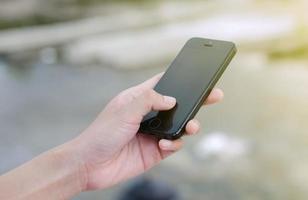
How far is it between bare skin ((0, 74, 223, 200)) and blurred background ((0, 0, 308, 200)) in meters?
0.74

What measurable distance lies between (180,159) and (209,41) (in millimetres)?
866

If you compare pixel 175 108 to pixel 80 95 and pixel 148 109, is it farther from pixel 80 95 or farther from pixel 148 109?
pixel 80 95

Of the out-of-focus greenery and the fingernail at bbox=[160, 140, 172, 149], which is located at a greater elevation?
the fingernail at bbox=[160, 140, 172, 149]

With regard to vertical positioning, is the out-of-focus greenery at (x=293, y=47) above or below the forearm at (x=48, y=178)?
below

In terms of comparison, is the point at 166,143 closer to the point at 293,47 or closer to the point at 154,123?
the point at 154,123

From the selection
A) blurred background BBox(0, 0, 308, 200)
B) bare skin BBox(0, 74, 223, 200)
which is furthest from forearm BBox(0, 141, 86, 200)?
blurred background BBox(0, 0, 308, 200)

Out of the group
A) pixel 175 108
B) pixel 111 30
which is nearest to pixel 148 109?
pixel 175 108

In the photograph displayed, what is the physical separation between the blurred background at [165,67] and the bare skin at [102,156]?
735mm

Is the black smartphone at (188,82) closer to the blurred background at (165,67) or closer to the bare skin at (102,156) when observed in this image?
the bare skin at (102,156)

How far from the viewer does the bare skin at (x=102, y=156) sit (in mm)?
568

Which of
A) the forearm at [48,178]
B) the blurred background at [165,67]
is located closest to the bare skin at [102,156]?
the forearm at [48,178]

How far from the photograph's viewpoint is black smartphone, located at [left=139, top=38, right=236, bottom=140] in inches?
22.3

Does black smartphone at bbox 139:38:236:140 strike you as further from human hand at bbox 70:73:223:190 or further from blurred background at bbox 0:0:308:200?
blurred background at bbox 0:0:308:200

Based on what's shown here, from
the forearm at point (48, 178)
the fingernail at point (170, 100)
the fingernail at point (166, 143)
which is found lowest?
the forearm at point (48, 178)
